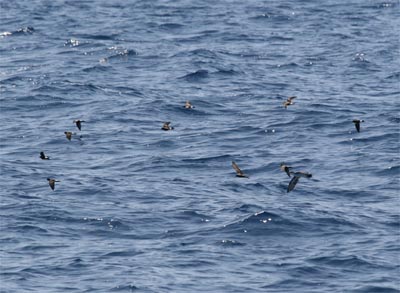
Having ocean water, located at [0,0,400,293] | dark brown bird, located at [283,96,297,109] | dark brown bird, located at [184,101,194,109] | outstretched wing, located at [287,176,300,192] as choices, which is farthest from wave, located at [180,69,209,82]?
outstretched wing, located at [287,176,300,192]

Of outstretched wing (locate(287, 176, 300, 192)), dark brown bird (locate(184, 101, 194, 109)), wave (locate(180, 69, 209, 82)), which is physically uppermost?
outstretched wing (locate(287, 176, 300, 192))

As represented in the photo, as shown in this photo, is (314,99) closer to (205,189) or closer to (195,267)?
(205,189)

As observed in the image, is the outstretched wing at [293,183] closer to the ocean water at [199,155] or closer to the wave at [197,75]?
the ocean water at [199,155]

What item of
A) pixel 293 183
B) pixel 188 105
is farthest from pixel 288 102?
pixel 293 183

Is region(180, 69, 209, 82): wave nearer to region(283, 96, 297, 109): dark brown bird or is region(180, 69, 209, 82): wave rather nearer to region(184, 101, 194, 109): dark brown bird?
region(184, 101, 194, 109): dark brown bird

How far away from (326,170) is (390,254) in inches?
377

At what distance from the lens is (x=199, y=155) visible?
4775 cm

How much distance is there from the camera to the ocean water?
1400 inches

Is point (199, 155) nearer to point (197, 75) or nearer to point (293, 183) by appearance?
point (293, 183)

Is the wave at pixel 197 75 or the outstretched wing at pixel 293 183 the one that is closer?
the outstretched wing at pixel 293 183

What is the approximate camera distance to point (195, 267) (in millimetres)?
35344

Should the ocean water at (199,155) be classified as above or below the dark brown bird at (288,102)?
below

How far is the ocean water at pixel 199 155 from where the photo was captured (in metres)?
35.6

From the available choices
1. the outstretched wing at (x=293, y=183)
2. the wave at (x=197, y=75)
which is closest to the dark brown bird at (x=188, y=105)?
the wave at (x=197, y=75)
